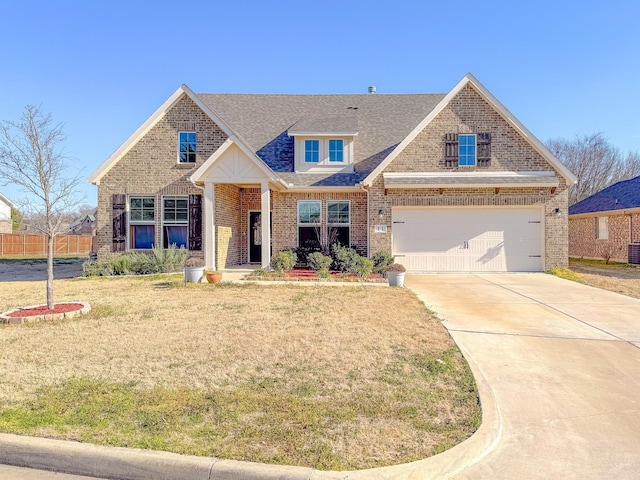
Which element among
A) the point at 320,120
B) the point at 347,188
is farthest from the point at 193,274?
the point at 320,120

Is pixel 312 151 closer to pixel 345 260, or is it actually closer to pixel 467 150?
pixel 345 260

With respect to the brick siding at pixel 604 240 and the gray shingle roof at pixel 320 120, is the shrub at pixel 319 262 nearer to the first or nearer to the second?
the gray shingle roof at pixel 320 120

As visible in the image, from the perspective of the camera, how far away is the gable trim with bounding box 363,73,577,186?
15086 millimetres

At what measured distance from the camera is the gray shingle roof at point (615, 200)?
20.1 m

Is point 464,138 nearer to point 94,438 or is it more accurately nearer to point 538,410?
point 538,410

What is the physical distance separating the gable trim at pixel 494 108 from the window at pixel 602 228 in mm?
8904

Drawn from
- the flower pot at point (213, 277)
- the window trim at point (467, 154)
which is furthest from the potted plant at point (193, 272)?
the window trim at point (467, 154)

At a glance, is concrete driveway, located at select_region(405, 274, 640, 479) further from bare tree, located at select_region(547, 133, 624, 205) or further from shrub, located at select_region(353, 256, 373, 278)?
bare tree, located at select_region(547, 133, 624, 205)

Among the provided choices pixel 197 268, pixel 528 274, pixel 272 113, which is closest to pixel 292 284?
pixel 197 268

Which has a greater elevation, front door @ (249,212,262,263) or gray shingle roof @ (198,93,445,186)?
gray shingle roof @ (198,93,445,186)

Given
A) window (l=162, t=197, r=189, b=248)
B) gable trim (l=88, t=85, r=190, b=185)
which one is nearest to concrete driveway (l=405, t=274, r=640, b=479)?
window (l=162, t=197, r=189, b=248)

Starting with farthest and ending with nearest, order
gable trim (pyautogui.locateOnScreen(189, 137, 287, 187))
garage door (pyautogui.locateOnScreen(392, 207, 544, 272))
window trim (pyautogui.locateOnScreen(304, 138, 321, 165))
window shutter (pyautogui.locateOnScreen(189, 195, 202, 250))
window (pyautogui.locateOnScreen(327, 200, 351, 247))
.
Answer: window trim (pyautogui.locateOnScreen(304, 138, 321, 165)) < window (pyautogui.locateOnScreen(327, 200, 351, 247)) < window shutter (pyautogui.locateOnScreen(189, 195, 202, 250)) < garage door (pyautogui.locateOnScreen(392, 207, 544, 272)) < gable trim (pyautogui.locateOnScreen(189, 137, 287, 187))

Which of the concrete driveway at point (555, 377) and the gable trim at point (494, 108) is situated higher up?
the gable trim at point (494, 108)

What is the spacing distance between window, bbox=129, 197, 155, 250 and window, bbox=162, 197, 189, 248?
48 cm
